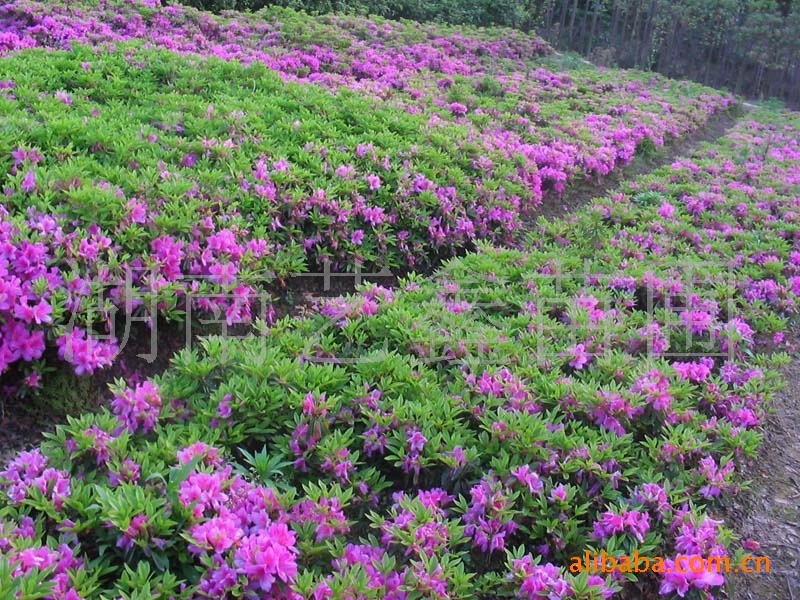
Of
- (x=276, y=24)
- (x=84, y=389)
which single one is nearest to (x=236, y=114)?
(x=84, y=389)

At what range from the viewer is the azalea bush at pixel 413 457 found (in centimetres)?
235

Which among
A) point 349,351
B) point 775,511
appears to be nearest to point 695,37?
point 775,511

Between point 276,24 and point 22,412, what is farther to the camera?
point 276,24

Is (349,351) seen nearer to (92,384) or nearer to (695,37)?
(92,384)

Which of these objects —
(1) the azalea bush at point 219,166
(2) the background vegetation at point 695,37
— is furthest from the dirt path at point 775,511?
(2) the background vegetation at point 695,37

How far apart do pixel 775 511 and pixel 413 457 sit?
2138 millimetres

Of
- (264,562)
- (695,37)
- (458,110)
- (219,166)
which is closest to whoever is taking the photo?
(264,562)

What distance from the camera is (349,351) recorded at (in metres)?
3.83

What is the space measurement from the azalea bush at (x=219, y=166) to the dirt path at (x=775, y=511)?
299 cm

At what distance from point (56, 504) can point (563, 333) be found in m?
3.18

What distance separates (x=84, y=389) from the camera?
347 cm

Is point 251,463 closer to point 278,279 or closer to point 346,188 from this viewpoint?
point 278,279

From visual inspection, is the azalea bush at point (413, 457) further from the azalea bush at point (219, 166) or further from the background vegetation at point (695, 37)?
the background vegetation at point (695, 37)

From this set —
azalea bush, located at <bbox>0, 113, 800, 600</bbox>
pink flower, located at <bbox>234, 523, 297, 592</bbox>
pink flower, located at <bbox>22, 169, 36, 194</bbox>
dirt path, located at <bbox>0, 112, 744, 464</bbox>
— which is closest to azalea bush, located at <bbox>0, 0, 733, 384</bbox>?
pink flower, located at <bbox>22, 169, 36, 194</bbox>
